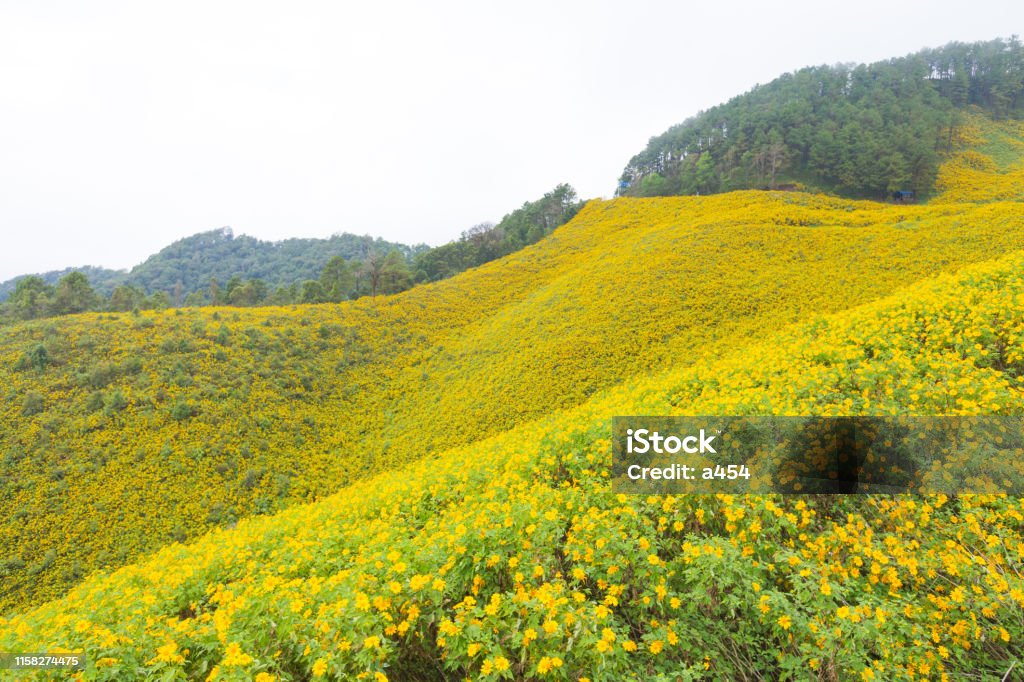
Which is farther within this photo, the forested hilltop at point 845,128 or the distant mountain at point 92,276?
the distant mountain at point 92,276

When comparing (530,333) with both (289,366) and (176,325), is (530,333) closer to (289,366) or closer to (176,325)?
(289,366)

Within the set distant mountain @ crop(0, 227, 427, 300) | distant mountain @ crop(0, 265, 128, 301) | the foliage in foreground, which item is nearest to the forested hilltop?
the foliage in foreground

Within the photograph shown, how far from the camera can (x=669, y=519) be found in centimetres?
383

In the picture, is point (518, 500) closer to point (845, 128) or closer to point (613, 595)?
point (613, 595)

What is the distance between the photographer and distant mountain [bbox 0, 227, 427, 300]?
84.4 m

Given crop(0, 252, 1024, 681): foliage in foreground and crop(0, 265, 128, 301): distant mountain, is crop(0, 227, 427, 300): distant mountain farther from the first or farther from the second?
crop(0, 252, 1024, 681): foliage in foreground

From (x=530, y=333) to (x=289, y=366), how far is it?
9.51m

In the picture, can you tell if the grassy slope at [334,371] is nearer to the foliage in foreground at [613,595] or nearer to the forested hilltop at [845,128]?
the foliage in foreground at [613,595]

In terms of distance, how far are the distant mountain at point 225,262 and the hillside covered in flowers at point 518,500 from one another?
65.1 m

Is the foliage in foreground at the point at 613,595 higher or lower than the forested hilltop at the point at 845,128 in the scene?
lower

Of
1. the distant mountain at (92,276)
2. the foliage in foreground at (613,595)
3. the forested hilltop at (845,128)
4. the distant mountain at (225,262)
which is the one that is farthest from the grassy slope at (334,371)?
the distant mountain at (92,276)
